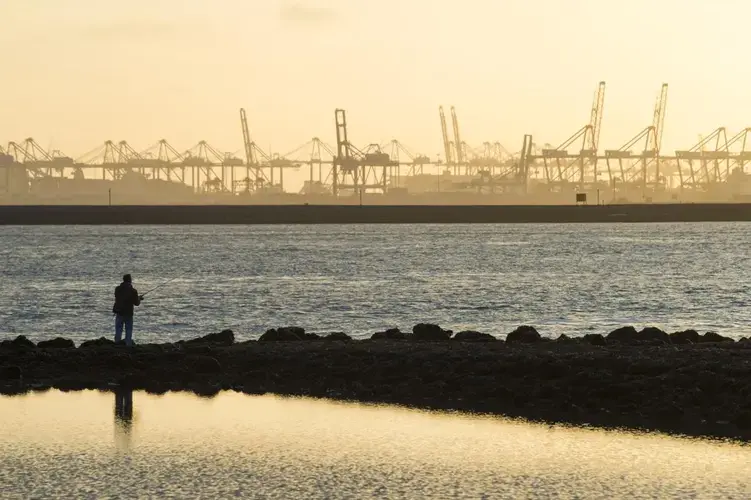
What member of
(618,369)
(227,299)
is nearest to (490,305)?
(227,299)

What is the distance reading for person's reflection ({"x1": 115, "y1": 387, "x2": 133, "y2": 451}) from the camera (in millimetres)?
13969

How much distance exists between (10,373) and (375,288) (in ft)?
90.8

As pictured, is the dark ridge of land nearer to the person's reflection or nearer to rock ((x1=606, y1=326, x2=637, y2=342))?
rock ((x1=606, y1=326, x2=637, y2=342))

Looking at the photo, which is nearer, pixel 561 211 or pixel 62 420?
pixel 62 420

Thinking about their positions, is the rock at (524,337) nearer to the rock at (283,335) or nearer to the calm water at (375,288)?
the rock at (283,335)

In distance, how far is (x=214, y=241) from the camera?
102812 millimetres

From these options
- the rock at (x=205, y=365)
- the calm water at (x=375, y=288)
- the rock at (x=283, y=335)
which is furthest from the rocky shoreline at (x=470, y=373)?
the calm water at (x=375, y=288)

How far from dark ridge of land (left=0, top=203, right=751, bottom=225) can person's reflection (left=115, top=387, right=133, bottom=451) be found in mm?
141000

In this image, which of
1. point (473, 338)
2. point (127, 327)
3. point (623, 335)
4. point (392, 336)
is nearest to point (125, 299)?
point (127, 327)

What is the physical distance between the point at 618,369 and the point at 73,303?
25.2 meters

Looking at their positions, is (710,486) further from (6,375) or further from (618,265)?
(618,265)

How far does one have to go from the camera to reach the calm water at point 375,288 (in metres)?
32.2

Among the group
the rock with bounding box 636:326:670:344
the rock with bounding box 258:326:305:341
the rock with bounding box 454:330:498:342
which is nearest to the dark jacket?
the rock with bounding box 258:326:305:341

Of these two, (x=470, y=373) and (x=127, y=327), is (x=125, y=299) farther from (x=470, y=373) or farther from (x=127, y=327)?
(x=470, y=373)
